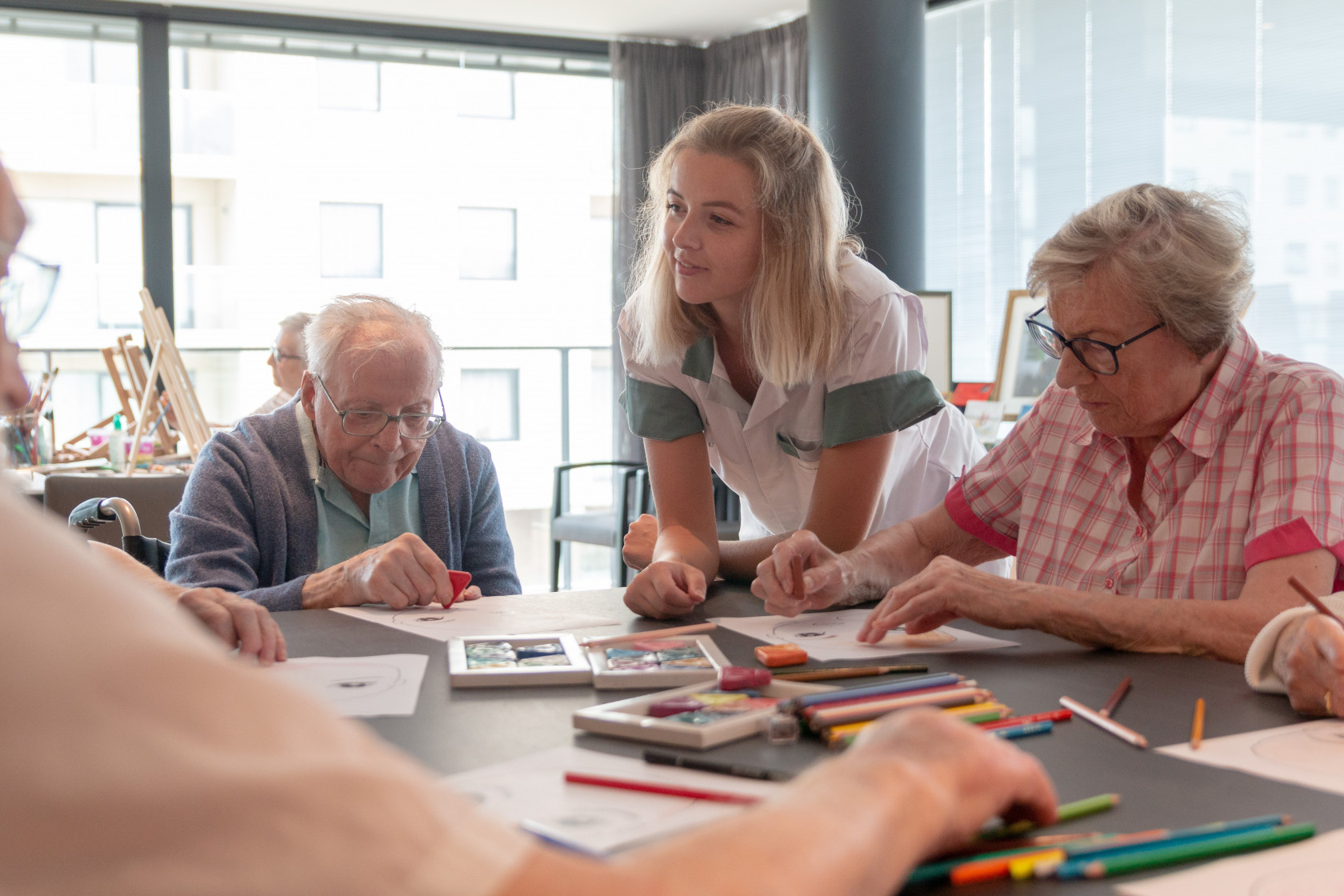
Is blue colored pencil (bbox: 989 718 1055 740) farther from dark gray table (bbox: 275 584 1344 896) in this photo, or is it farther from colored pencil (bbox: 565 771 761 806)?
colored pencil (bbox: 565 771 761 806)

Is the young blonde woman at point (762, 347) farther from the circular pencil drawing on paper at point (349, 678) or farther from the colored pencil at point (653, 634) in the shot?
the circular pencil drawing on paper at point (349, 678)

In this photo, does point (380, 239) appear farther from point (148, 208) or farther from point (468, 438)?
point (468, 438)

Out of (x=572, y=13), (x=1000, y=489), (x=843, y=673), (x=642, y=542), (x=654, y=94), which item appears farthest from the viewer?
(x=654, y=94)

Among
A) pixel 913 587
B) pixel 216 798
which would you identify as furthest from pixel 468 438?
pixel 216 798

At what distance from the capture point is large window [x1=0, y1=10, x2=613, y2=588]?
5363 mm

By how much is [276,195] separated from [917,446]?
426 cm

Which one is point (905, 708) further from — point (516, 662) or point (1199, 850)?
point (516, 662)

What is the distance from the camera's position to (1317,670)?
1082mm

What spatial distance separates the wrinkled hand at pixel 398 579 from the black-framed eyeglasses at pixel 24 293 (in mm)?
829

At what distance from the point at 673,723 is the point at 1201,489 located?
3.07 feet

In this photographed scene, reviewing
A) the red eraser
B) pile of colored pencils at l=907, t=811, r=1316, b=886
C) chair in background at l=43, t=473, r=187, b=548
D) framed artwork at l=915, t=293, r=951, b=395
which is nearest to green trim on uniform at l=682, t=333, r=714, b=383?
the red eraser

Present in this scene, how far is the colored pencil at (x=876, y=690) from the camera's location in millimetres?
999

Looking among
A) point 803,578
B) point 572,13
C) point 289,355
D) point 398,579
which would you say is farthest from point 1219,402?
point 572,13

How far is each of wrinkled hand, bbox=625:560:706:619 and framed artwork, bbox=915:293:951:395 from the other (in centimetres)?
306
